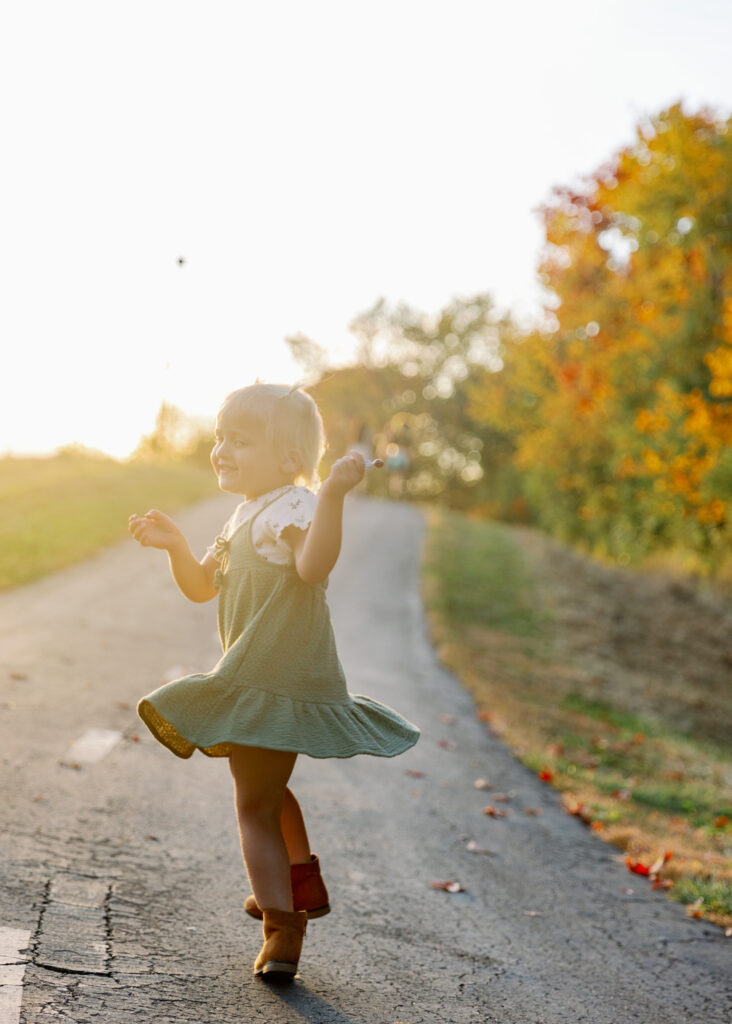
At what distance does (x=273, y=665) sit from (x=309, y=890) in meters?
0.71

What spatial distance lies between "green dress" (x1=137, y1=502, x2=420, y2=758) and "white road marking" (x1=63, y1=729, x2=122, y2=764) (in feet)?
7.78

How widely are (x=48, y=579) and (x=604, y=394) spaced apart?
16.4 metres

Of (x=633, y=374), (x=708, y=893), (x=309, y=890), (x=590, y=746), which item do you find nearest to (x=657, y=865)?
(x=708, y=893)

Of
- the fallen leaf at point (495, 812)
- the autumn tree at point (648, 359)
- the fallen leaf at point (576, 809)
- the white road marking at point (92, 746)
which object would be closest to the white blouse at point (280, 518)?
the white road marking at point (92, 746)

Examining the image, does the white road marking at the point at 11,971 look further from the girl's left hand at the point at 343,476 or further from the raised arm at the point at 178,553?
the girl's left hand at the point at 343,476

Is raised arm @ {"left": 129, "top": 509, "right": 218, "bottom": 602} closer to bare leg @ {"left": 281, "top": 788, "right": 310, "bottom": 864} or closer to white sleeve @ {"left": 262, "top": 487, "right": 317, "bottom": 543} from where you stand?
white sleeve @ {"left": 262, "top": 487, "right": 317, "bottom": 543}

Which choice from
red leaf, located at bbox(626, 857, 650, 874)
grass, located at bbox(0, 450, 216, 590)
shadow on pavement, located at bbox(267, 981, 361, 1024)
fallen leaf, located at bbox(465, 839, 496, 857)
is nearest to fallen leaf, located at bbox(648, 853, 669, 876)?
red leaf, located at bbox(626, 857, 650, 874)

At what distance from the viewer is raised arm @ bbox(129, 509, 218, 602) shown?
11.6 feet

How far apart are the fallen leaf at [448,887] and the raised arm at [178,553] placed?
170 cm

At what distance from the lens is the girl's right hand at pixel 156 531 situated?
351 centimetres

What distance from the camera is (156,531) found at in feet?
11.6

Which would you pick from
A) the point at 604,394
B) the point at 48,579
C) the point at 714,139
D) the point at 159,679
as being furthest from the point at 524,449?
the point at 159,679

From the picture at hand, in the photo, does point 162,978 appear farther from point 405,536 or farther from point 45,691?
point 405,536

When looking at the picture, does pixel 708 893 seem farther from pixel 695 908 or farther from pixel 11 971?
pixel 11 971
